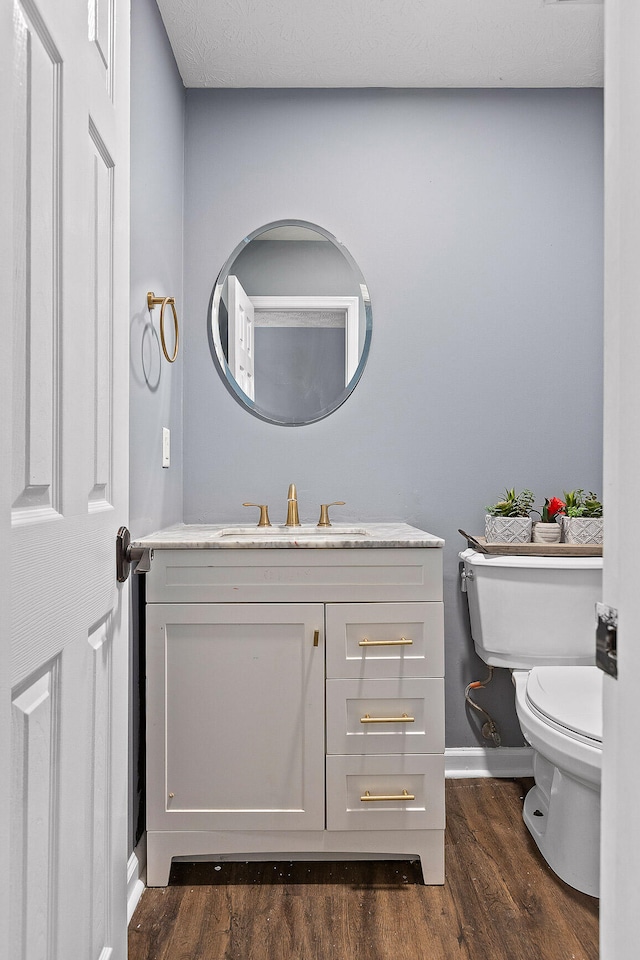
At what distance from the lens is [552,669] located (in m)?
1.84

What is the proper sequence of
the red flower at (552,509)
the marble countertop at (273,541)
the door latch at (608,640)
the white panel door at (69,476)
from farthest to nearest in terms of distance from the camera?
the red flower at (552,509) < the marble countertop at (273,541) < the white panel door at (69,476) < the door latch at (608,640)

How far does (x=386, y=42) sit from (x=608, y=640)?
2.12 meters

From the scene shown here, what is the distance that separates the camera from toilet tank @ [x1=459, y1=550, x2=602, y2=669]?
1967mm

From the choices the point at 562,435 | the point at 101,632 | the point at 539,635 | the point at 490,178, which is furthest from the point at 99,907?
the point at 490,178

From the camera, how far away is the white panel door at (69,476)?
657 millimetres

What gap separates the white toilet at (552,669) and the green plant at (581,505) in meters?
0.16

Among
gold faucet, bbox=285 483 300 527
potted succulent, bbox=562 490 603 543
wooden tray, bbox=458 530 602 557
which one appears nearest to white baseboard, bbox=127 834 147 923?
gold faucet, bbox=285 483 300 527

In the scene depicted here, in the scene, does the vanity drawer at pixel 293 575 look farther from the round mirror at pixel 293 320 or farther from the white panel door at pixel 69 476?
the round mirror at pixel 293 320

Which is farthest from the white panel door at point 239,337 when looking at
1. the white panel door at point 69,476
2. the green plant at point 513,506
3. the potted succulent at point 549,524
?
the white panel door at point 69,476

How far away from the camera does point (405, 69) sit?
2.16 meters

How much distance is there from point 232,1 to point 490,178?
101 cm

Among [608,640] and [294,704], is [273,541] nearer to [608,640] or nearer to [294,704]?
[294,704]

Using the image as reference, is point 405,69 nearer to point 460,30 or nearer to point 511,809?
point 460,30

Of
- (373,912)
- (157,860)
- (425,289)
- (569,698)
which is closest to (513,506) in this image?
(569,698)
